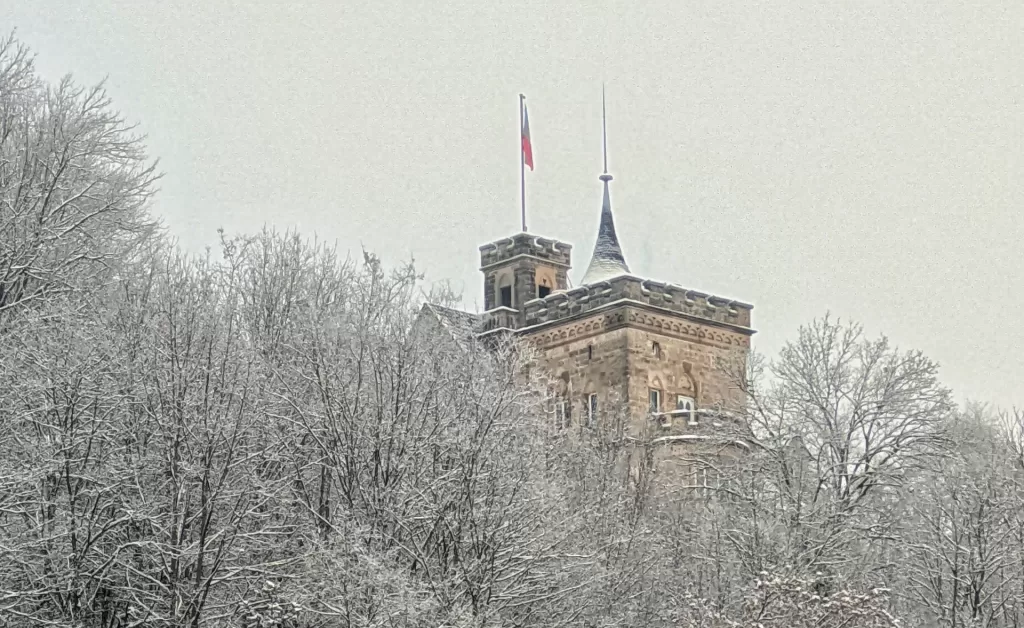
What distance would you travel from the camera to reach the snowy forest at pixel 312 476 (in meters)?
30.8

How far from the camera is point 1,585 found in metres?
30.5

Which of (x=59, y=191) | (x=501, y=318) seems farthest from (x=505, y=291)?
(x=59, y=191)

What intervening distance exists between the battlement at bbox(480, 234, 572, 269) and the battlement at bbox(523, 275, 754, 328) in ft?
7.08

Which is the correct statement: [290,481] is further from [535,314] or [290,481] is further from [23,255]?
[535,314]

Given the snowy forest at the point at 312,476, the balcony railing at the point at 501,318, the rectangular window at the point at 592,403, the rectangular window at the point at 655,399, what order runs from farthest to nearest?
the balcony railing at the point at 501,318 < the rectangular window at the point at 655,399 < the rectangular window at the point at 592,403 < the snowy forest at the point at 312,476

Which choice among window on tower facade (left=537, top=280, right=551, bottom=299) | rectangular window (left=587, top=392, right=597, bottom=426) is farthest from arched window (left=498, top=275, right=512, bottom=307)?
rectangular window (left=587, top=392, right=597, bottom=426)

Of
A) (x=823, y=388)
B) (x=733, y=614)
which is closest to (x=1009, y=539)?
(x=823, y=388)

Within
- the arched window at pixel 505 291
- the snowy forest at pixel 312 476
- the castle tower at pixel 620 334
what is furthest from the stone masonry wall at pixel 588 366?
the snowy forest at pixel 312 476

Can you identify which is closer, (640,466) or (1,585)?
(1,585)

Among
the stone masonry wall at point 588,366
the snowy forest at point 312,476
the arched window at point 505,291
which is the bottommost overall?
the snowy forest at point 312,476

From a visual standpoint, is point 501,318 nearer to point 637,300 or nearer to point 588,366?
point 588,366

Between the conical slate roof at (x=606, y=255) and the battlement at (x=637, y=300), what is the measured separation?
86 cm

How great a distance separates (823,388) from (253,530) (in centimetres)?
1514

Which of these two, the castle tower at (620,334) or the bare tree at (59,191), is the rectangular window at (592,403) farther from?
the bare tree at (59,191)
